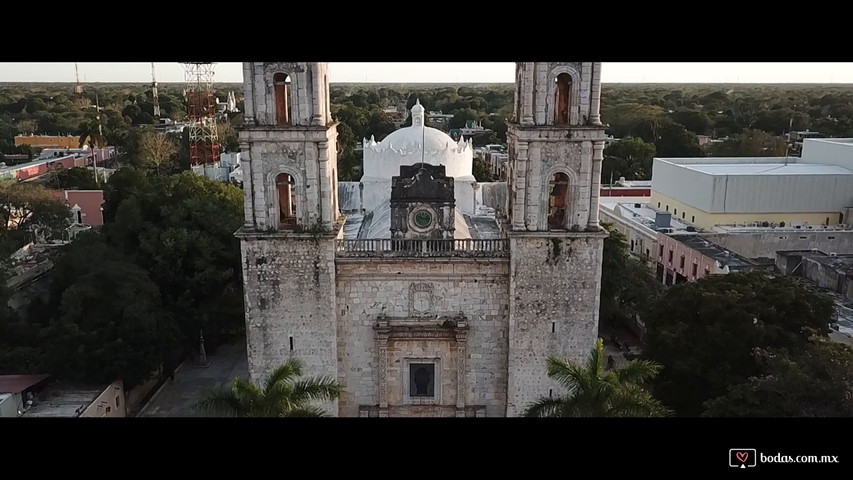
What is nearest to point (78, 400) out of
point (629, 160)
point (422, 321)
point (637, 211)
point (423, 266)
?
point (422, 321)

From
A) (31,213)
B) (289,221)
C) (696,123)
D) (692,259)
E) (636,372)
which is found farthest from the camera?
(696,123)

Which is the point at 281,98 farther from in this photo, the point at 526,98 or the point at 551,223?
the point at 551,223

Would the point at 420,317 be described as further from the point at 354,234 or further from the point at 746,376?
the point at 746,376

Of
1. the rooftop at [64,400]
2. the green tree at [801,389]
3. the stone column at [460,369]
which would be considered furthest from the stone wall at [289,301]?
the green tree at [801,389]

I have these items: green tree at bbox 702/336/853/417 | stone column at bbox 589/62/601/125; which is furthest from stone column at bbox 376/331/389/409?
green tree at bbox 702/336/853/417
